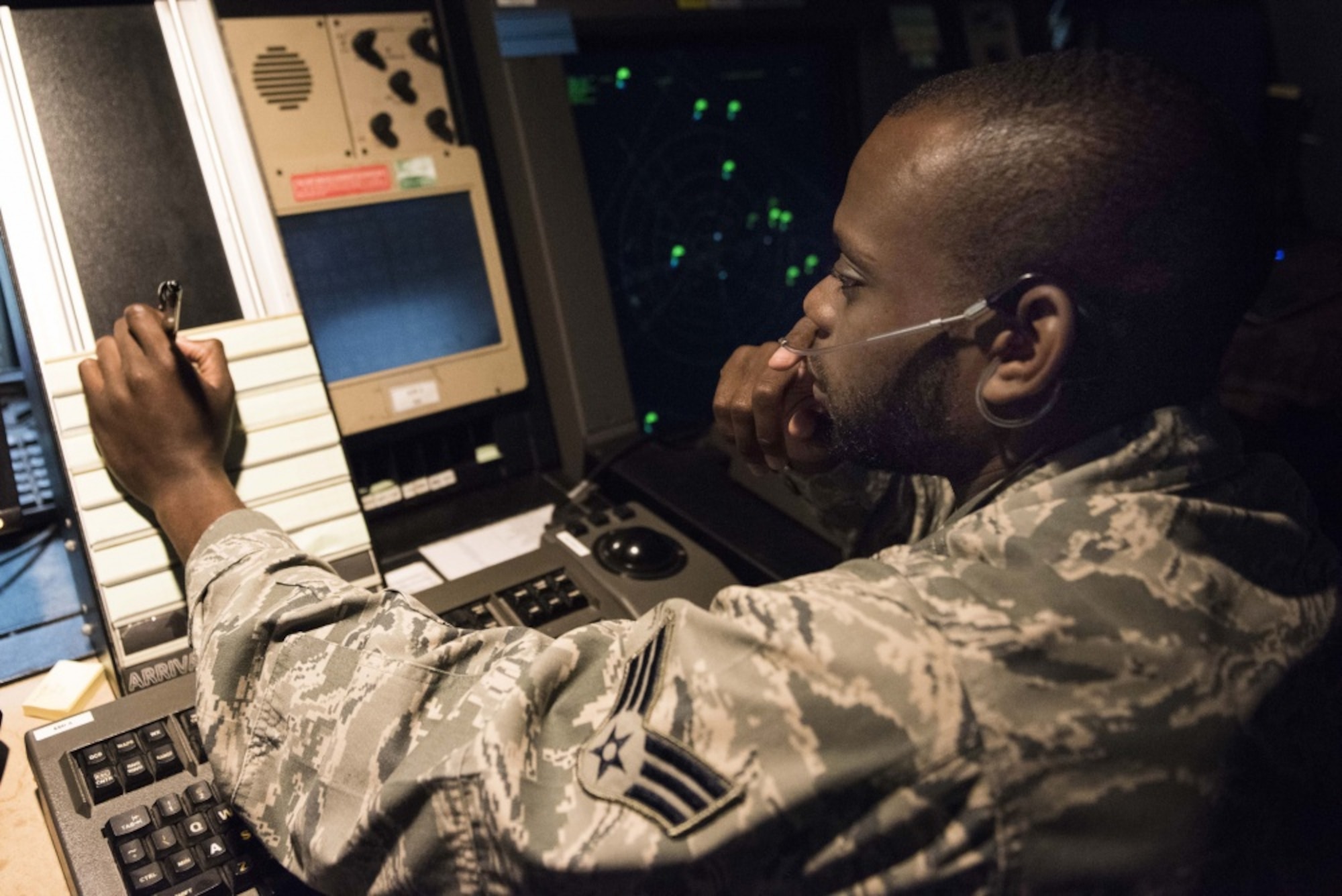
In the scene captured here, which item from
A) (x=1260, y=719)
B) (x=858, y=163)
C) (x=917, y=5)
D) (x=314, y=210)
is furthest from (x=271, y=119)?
(x=1260, y=719)

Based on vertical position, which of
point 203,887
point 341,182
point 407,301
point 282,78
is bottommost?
point 203,887

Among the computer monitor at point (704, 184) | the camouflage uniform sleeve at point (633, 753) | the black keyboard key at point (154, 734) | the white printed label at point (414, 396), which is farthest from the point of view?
the computer monitor at point (704, 184)

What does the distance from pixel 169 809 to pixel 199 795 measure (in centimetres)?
2

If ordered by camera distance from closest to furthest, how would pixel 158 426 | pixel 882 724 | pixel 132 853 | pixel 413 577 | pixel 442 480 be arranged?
pixel 882 724
pixel 132 853
pixel 158 426
pixel 413 577
pixel 442 480

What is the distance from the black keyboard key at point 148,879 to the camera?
A: 66cm

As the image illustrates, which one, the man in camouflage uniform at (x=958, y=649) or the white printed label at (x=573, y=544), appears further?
the white printed label at (x=573, y=544)

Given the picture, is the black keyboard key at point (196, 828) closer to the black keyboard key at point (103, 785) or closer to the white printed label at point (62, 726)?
the black keyboard key at point (103, 785)

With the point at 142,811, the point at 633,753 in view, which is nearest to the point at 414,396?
the point at 142,811

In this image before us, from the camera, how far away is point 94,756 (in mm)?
761

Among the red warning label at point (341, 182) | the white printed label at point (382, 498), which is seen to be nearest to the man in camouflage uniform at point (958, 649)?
the white printed label at point (382, 498)

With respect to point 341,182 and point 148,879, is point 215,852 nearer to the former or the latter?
point 148,879

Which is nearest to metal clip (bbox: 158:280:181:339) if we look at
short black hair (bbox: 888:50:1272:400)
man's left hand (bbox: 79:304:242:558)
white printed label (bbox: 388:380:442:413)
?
man's left hand (bbox: 79:304:242:558)

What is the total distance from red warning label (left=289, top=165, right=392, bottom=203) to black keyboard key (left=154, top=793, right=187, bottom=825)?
671 mm

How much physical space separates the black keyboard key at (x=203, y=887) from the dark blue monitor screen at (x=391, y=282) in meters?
0.59
